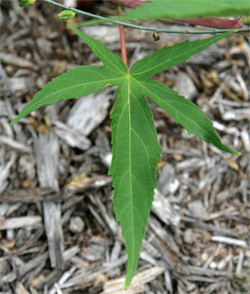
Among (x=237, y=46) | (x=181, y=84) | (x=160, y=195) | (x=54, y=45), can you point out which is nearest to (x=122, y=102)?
(x=160, y=195)

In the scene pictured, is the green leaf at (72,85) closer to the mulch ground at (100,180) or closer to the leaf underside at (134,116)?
the leaf underside at (134,116)

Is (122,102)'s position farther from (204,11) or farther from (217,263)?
(217,263)

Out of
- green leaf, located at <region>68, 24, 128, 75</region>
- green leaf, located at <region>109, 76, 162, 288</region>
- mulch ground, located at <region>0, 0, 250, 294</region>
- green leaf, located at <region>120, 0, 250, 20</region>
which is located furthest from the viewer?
mulch ground, located at <region>0, 0, 250, 294</region>

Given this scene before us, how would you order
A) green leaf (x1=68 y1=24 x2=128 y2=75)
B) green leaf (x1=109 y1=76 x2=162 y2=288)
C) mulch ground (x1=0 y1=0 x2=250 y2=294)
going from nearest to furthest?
green leaf (x1=109 y1=76 x2=162 y2=288) → green leaf (x1=68 y1=24 x2=128 y2=75) → mulch ground (x1=0 y1=0 x2=250 y2=294)

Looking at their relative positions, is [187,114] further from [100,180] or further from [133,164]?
[100,180]

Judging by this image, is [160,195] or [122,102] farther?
[160,195]

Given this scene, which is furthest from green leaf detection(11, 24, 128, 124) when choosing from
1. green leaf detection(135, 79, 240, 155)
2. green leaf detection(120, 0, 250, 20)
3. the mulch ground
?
the mulch ground

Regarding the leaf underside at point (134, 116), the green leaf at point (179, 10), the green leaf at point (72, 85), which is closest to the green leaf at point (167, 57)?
the leaf underside at point (134, 116)

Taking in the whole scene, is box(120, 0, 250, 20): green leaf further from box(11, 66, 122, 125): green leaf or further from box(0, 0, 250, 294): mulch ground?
box(0, 0, 250, 294): mulch ground
